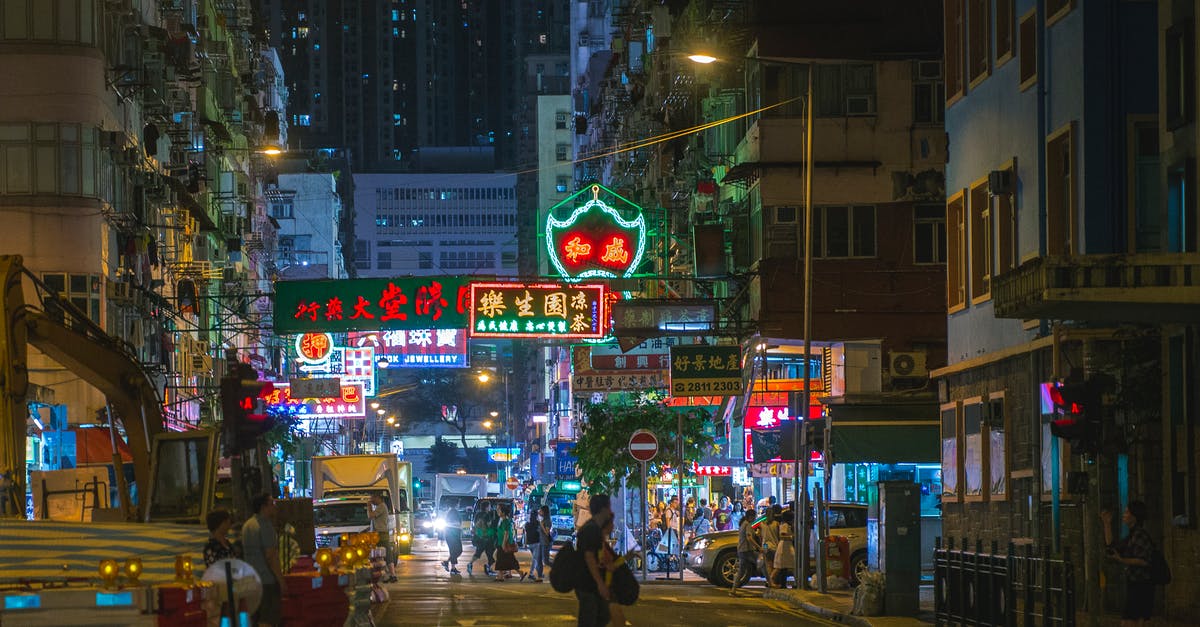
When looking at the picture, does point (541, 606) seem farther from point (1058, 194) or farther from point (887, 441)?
point (887, 441)

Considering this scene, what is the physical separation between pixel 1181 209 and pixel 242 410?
1171 cm

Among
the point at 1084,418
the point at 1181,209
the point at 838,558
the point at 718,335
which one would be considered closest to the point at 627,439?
the point at 718,335

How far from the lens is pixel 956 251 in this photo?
30.8 meters

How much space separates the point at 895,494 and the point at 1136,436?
4084 mm

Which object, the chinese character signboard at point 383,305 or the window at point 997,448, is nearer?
the window at point 997,448

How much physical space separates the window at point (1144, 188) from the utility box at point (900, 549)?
492cm

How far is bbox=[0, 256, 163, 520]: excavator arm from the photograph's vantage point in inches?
769

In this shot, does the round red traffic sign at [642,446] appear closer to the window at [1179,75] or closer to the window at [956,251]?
the window at [956,251]

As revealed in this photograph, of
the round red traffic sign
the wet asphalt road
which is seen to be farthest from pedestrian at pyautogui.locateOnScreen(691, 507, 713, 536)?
the round red traffic sign

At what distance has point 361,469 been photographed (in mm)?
50469

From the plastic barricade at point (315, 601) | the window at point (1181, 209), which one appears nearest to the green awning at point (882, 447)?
the window at point (1181, 209)

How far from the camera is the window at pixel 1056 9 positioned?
80.0ft

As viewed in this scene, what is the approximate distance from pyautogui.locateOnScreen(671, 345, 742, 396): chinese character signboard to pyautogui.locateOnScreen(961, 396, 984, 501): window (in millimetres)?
10464

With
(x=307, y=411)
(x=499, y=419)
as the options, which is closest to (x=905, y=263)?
(x=307, y=411)
